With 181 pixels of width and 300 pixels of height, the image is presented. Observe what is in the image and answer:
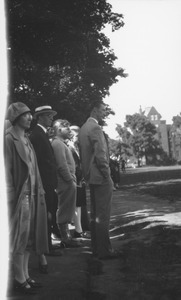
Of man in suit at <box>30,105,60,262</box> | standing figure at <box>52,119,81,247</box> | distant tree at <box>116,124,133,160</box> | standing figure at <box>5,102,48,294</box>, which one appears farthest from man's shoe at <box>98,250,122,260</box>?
distant tree at <box>116,124,133,160</box>

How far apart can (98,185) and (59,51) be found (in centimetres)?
597

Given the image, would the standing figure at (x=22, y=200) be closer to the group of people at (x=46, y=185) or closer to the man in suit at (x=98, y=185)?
the group of people at (x=46, y=185)

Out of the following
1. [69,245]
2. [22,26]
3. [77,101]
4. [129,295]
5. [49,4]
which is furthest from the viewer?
[77,101]

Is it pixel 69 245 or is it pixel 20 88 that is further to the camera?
pixel 20 88

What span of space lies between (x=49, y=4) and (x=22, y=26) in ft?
5.29

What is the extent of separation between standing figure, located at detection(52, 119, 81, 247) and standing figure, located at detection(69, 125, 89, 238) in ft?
2.49

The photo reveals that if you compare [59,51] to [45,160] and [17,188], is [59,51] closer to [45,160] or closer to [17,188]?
[45,160]

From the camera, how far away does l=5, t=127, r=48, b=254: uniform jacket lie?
11.2ft

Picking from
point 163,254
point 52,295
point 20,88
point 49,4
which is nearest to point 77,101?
point 20,88

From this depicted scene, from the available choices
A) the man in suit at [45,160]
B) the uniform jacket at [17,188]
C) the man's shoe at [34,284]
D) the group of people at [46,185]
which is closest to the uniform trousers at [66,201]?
the group of people at [46,185]

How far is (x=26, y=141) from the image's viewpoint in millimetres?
3844

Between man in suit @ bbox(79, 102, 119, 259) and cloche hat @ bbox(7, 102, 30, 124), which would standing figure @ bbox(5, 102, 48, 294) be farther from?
man in suit @ bbox(79, 102, 119, 259)

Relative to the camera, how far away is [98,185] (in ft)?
16.3

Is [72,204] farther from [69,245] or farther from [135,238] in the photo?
[135,238]
